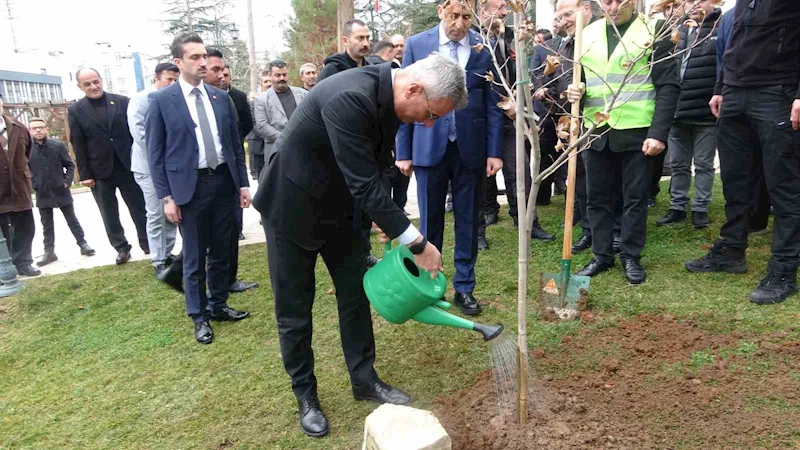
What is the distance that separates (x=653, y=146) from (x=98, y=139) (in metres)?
5.34

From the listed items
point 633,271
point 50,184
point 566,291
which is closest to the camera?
point 566,291

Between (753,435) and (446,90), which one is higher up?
(446,90)

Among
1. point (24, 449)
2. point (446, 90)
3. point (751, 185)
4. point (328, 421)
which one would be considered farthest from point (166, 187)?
point (751, 185)

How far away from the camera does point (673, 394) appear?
261cm

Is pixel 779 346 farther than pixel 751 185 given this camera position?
No

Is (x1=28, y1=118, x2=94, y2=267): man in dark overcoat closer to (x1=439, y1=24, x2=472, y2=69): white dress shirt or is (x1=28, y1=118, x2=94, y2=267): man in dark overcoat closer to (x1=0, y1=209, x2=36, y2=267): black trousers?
(x1=0, y1=209, x2=36, y2=267): black trousers

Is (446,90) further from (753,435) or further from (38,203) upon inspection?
(38,203)

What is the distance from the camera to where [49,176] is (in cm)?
662

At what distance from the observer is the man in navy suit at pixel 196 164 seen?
148 inches

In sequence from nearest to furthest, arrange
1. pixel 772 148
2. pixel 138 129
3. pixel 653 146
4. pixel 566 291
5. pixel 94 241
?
1. pixel 772 148
2. pixel 566 291
3. pixel 653 146
4. pixel 138 129
5. pixel 94 241

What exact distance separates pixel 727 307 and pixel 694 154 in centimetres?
226

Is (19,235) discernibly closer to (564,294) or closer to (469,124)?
(469,124)

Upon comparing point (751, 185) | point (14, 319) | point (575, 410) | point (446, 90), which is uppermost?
point (446, 90)

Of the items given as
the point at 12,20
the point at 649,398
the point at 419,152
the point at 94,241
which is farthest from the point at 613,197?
the point at 12,20
